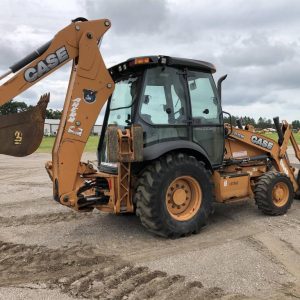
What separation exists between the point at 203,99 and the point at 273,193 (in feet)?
7.07

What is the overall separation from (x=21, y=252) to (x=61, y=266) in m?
0.86

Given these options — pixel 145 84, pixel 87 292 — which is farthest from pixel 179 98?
pixel 87 292

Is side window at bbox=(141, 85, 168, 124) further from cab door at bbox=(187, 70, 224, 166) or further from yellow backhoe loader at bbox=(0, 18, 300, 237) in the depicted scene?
cab door at bbox=(187, 70, 224, 166)

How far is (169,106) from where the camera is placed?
6.30m

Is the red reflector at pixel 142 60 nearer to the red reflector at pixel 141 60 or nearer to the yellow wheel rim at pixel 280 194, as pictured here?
the red reflector at pixel 141 60

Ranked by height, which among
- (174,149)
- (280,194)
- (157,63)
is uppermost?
(157,63)

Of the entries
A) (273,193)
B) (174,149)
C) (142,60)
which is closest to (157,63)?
(142,60)

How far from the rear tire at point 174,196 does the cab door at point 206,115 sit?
0.58 meters

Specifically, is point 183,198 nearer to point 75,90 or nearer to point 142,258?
point 142,258

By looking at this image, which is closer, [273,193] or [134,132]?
[134,132]

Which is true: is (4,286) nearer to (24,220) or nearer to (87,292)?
(87,292)

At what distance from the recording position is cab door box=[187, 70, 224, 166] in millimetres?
6594

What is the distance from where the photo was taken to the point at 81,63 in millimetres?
5816

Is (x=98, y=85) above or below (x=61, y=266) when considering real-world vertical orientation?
above
